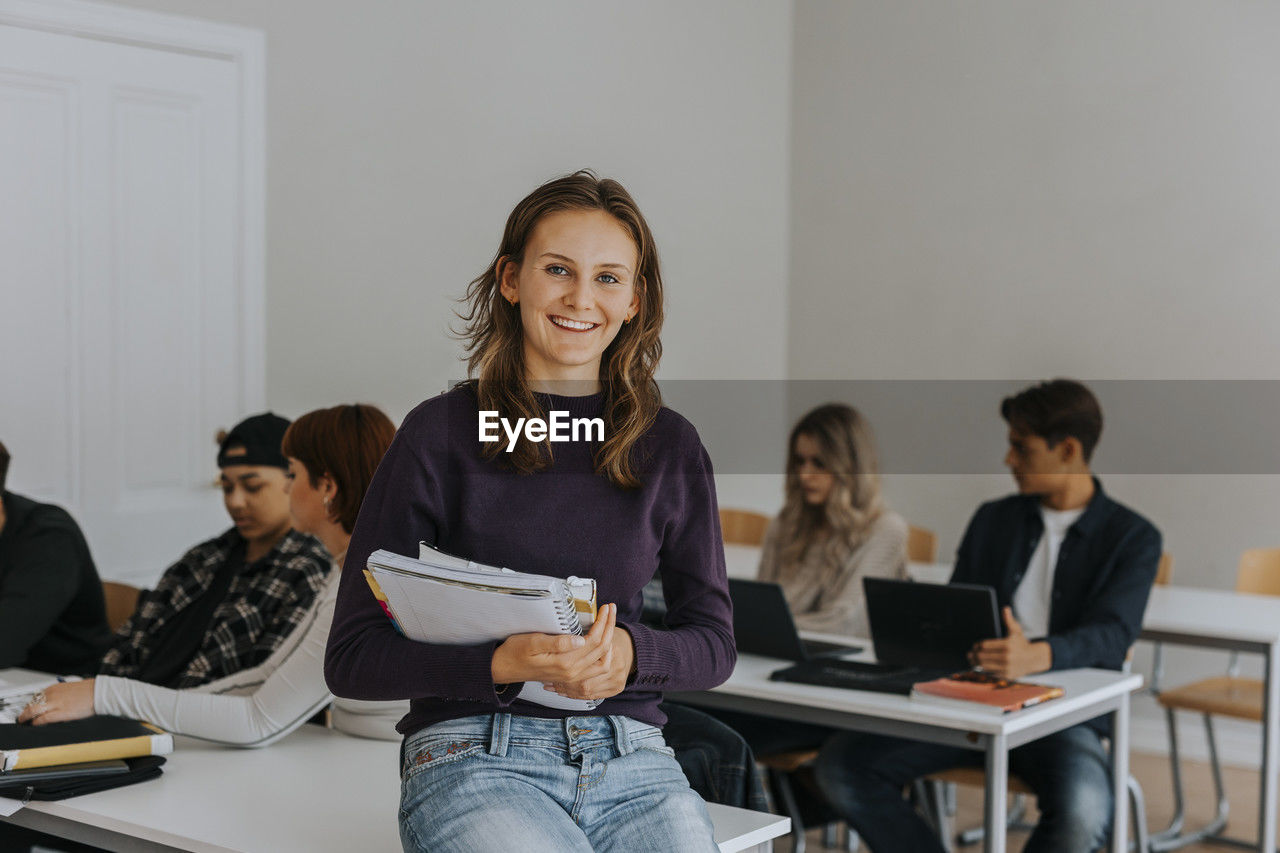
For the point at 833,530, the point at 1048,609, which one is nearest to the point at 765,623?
the point at 833,530

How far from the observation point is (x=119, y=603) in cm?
334


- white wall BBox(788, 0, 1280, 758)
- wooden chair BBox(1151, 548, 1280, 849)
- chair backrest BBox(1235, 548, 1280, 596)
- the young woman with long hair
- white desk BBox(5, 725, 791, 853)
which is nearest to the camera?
the young woman with long hair

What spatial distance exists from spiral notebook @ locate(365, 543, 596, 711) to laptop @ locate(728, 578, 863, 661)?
147 centimetres

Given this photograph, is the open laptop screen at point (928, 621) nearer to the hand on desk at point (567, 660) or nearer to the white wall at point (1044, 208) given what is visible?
the hand on desk at point (567, 660)

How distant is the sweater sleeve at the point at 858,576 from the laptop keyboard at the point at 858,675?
1.65 ft

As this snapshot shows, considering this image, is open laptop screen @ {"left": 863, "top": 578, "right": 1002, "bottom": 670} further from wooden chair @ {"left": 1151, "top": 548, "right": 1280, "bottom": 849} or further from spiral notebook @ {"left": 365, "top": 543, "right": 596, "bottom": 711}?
spiral notebook @ {"left": 365, "top": 543, "right": 596, "bottom": 711}

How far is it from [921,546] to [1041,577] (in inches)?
53.6

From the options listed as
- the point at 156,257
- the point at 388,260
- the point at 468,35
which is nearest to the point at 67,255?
the point at 156,257

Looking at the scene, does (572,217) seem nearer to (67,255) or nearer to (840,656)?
(840,656)

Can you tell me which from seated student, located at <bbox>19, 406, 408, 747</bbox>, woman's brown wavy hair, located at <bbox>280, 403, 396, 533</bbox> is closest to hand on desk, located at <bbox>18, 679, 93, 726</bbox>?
seated student, located at <bbox>19, 406, 408, 747</bbox>

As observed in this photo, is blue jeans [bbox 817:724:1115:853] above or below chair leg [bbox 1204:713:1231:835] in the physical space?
above

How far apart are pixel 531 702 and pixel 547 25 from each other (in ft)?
12.4

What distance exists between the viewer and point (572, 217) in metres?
1.56

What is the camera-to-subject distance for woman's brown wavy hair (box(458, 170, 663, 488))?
156cm
